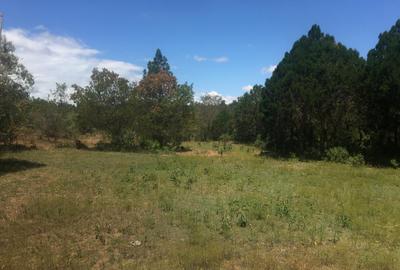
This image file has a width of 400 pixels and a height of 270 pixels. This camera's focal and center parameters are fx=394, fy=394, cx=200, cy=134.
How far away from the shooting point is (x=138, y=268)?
23.7 feet

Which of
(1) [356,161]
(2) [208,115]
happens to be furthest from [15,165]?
(2) [208,115]

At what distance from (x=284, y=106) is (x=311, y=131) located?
2735 mm

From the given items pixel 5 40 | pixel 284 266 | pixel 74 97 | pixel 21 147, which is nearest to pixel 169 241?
pixel 284 266

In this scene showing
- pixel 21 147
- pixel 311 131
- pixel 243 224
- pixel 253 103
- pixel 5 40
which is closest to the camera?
pixel 243 224

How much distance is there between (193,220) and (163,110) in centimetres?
2472

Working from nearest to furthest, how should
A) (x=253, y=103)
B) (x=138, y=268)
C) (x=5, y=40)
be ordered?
(x=138, y=268), (x=5, y=40), (x=253, y=103)

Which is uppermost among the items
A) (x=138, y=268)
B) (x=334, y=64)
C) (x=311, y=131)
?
(x=334, y=64)

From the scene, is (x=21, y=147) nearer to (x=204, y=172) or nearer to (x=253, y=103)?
(x=204, y=172)

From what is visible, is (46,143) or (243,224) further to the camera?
(46,143)

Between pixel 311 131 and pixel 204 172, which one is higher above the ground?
pixel 311 131

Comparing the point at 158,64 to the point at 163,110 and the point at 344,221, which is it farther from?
the point at 344,221

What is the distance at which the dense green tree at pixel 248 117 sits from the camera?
51625 millimetres

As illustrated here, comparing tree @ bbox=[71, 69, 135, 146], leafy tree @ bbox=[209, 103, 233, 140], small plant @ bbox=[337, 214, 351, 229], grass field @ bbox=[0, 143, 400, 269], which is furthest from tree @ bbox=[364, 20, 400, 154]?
leafy tree @ bbox=[209, 103, 233, 140]

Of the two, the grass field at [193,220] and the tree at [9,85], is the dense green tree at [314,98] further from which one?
the tree at [9,85]
